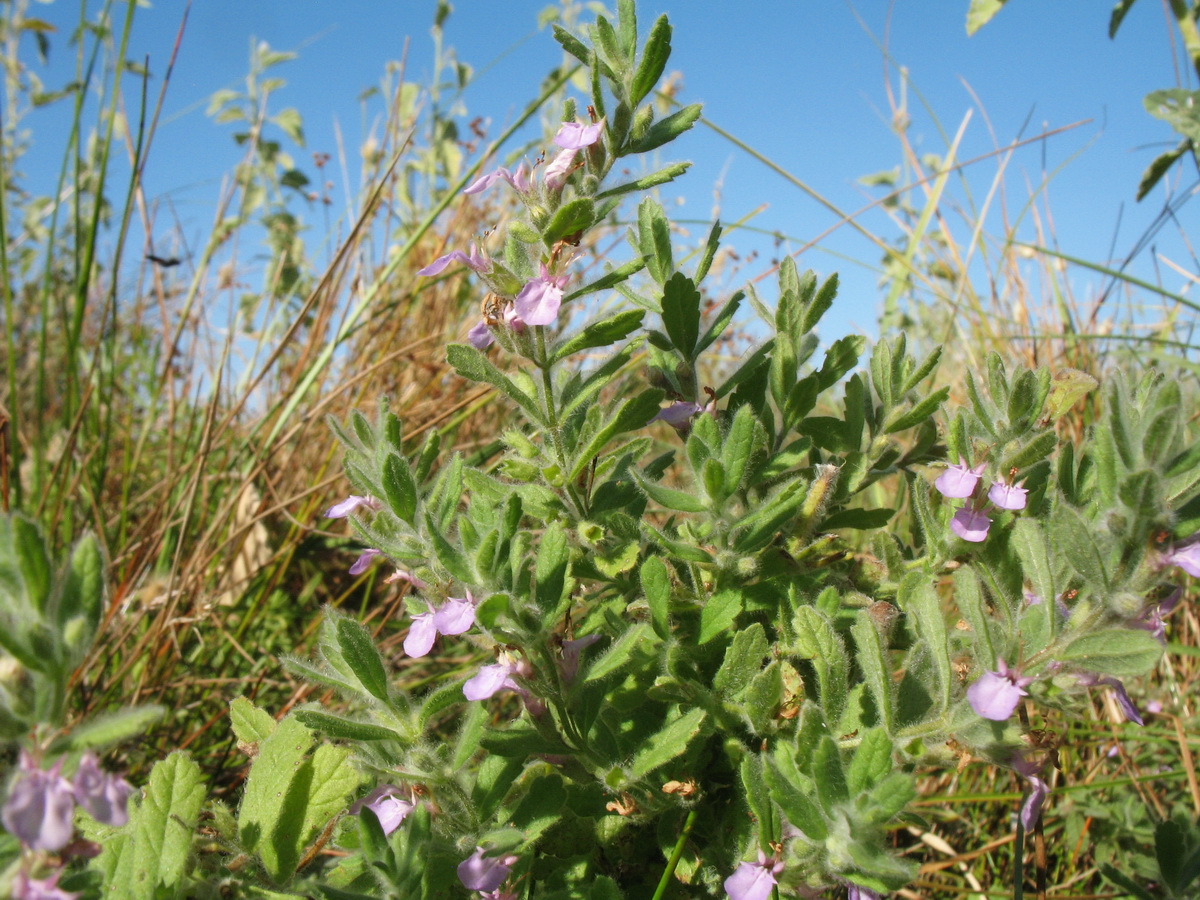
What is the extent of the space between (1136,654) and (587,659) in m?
0.68

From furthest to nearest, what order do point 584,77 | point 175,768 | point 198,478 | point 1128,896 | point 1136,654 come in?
point 584,77, point 198,478, point 1128,896, point 175,768, point 1136,654

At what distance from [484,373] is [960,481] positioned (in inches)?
28.6

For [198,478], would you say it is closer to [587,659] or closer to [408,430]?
[408,430]

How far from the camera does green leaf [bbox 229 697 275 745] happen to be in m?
1.39

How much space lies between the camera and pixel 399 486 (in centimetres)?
111

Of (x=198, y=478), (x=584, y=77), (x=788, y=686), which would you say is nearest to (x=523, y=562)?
(x=788, y=686)

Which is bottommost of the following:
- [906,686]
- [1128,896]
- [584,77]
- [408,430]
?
[1128,896]

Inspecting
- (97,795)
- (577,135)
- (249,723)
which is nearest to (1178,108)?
(577,135)

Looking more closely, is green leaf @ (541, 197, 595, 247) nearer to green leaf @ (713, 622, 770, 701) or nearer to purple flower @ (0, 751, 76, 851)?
green leaf @ (713, 622, 770, 701)

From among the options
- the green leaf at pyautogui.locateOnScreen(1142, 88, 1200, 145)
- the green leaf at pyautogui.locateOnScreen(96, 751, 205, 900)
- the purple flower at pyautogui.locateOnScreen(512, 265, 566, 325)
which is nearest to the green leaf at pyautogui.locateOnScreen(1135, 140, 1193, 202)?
the green leaf at pyautogui.locateOnScreen(1142, 88, 1200, 145)

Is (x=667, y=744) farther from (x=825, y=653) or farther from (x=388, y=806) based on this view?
(x=388, y=806)

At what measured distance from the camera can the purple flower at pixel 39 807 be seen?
680 mm

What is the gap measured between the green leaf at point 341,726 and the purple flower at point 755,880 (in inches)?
18.2

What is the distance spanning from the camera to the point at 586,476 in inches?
55.6
